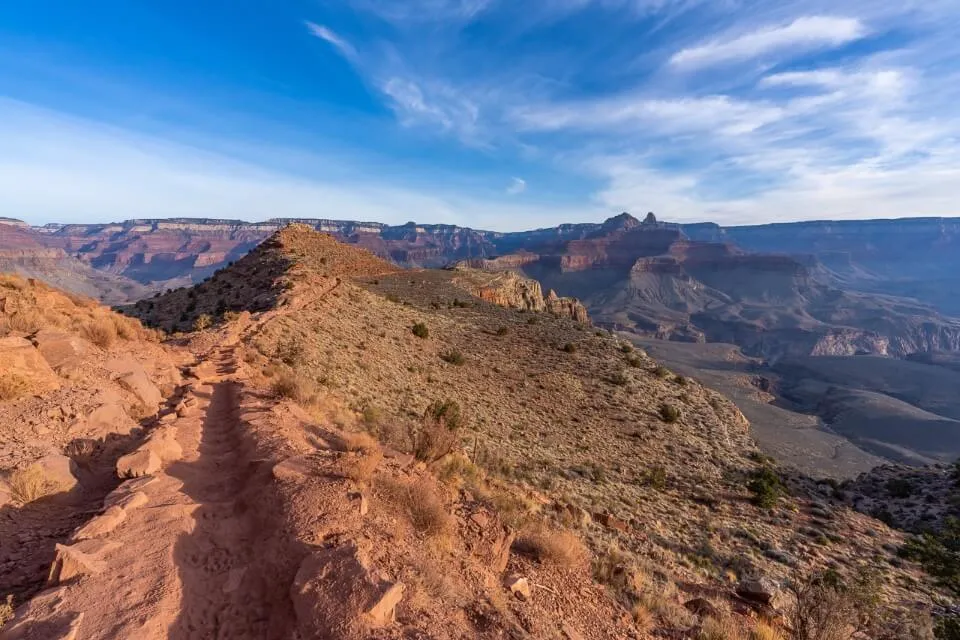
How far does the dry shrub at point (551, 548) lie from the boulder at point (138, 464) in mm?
5539

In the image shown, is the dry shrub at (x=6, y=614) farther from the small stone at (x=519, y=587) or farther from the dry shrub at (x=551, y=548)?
the dry shrub at (x=551, y=548)

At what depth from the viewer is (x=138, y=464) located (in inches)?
255

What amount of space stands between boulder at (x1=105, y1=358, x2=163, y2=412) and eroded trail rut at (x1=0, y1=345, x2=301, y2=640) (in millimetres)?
2924

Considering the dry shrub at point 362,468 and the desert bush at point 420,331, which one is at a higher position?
the dry shrub at point 362,468

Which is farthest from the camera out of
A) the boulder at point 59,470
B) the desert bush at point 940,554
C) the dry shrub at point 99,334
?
the desert bush at point 940,554

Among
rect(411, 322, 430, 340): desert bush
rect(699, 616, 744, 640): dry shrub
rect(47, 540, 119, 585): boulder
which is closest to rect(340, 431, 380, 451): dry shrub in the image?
rect(47, 540, 119, 585): boulder

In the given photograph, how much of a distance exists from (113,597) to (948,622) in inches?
531

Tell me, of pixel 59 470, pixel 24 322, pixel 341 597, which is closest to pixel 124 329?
pixel 24 322

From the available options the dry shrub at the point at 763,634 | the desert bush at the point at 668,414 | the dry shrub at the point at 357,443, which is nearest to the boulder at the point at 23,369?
the dry shrub at the point at 357,443

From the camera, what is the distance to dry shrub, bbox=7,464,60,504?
5.58 metres

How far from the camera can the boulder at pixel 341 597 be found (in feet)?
12.9

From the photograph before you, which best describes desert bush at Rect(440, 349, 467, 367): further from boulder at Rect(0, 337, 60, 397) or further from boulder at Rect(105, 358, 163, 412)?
boulder at Rect(0, 337, 60, 397)

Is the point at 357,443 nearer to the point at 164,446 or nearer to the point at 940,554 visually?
the point at 164,446

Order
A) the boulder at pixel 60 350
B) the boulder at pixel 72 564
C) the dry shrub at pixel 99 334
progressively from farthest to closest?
the dry shrub at pixel 99 334
the boulder at pixel 60 350
the boulder at pixel 72 564
